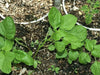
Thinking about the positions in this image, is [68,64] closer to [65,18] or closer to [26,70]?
[26,70]

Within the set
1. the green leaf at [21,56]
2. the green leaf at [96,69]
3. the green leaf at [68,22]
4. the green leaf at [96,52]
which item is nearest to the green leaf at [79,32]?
the green leaf at [68,22]

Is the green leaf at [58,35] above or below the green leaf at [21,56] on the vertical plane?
above

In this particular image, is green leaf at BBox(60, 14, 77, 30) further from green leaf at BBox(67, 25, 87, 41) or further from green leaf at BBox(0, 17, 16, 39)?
green leaf at BBox(0, 17, 16, 39)

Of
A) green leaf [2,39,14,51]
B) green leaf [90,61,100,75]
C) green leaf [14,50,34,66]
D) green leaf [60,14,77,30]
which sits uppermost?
A: green leaf [60,14,77,30]

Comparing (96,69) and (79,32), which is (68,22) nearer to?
(79,32)

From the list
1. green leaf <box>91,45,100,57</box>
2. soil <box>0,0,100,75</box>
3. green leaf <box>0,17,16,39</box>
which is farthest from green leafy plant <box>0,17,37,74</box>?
green leaf <box>91,45,100,57</box>

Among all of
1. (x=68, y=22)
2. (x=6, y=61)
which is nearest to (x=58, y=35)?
(x=68, y=22)

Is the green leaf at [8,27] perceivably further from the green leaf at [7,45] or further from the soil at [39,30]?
the soil at [39,30]
